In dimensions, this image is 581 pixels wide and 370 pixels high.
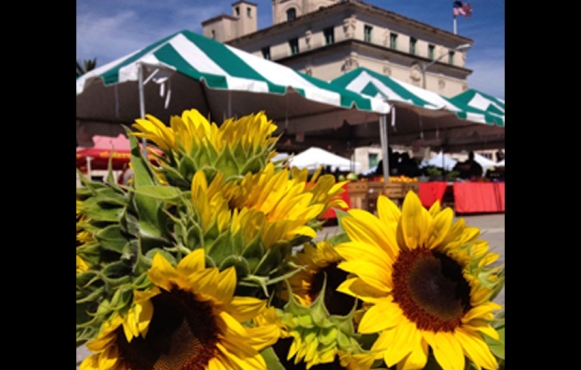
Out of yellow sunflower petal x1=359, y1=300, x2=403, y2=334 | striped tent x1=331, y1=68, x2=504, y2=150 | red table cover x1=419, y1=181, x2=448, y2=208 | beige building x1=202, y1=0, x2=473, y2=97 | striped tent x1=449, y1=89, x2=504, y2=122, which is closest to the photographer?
yellow sunflower petal x1=359, y1=300, x2=403, y2=334

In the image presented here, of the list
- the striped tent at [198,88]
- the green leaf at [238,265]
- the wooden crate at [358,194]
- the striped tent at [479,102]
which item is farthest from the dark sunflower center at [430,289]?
the striped tent at [479,102]

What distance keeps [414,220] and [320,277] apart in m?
0.16

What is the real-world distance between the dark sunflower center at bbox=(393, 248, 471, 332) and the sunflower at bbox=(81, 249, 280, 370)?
0.20 metres

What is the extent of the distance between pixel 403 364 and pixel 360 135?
1523 cm

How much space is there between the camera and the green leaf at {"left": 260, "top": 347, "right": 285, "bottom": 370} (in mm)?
590

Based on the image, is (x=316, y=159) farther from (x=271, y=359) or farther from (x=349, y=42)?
(x=349, y=42)

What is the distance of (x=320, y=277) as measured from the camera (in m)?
0.75

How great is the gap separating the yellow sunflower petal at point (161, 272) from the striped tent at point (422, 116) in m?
9.53

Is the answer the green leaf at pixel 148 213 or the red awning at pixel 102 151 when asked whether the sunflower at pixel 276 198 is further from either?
the red awning at pixel 102 151

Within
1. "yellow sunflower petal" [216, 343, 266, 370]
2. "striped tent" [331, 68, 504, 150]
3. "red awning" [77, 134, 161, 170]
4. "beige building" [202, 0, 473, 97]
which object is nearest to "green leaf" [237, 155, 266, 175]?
"yellow sunflower petal" [216, 343, 266, 370]

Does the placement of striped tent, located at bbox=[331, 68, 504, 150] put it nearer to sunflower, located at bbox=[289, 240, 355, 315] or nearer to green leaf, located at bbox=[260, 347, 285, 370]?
sunflower, located at bbox=[289, 240, 355, 315]

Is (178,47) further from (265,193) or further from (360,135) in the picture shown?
(360,135)
